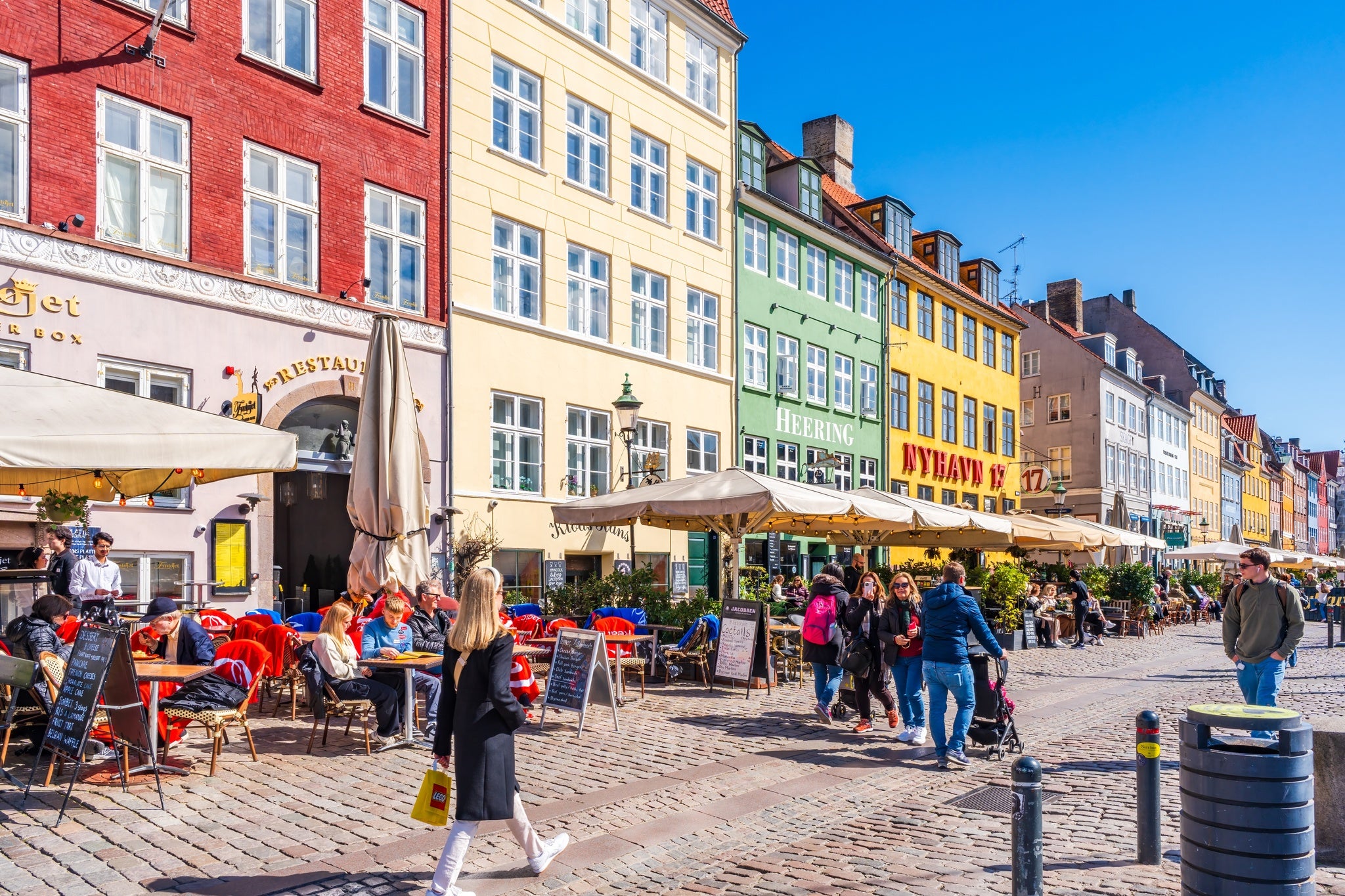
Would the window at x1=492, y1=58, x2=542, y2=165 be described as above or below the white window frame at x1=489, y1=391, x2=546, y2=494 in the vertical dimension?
above

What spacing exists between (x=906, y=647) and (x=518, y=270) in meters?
12.1

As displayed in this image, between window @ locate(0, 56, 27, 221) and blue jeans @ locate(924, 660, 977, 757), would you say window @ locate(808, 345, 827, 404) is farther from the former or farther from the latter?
blue jeans @ locate(924, 660, 977, 757)

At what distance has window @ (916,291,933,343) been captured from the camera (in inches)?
1361

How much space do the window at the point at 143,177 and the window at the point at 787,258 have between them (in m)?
15.9

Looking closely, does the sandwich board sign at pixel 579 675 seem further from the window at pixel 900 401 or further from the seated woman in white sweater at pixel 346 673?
the window at pixel 900 401

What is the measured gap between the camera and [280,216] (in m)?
15.7

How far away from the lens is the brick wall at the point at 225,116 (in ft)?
42.7

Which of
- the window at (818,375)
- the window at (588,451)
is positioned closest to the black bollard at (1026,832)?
the window at (588,451)

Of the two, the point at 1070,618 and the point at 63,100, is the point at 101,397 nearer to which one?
the point at 63,100

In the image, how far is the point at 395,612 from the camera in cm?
937

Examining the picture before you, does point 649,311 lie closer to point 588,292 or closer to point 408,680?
point 588,292

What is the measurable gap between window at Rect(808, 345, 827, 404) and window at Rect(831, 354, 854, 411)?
33 centimetres

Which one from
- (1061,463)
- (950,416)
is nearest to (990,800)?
(950,416)

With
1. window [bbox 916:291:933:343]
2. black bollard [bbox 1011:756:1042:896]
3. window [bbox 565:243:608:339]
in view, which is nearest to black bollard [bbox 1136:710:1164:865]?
black bollard [bbox 1011:756:1042:896]
